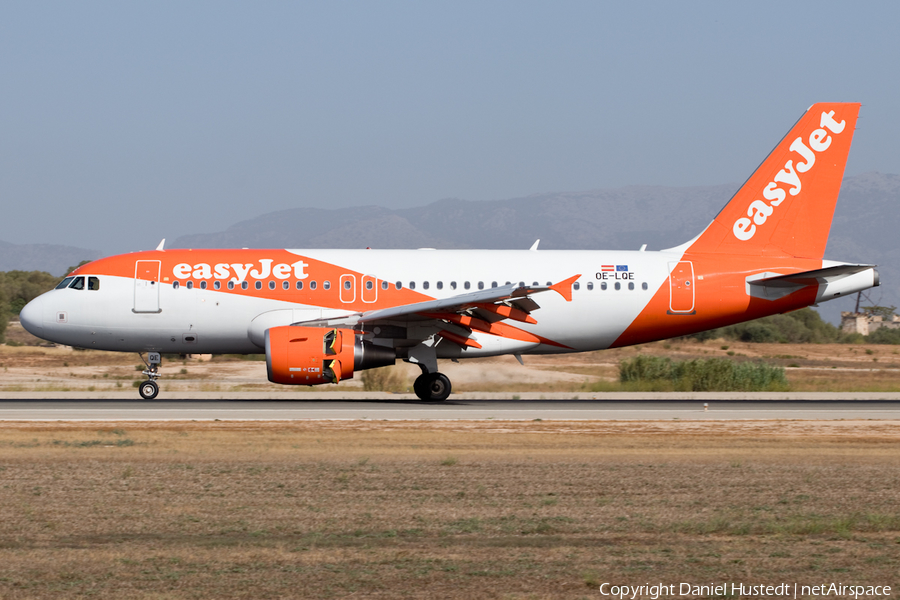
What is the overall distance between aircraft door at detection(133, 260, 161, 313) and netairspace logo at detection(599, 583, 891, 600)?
19983 millimetres

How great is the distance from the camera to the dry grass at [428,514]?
743cm

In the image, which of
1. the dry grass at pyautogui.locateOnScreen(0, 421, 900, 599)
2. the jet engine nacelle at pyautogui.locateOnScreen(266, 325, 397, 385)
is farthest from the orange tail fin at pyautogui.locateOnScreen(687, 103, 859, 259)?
the dry grass at pyautogui.locateOnScreen(0, 421, 900, 599)

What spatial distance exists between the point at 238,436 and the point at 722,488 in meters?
8.52

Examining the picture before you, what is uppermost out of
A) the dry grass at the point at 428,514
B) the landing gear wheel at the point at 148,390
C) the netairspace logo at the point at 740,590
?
the landing gear wheel at the point at 148,390

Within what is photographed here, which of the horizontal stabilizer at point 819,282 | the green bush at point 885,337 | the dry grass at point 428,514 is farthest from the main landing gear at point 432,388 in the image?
the green bush at point 885,337

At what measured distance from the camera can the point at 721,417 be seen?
21.4 metres

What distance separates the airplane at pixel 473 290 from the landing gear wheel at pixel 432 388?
0.03 metres

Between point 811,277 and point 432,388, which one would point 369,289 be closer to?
point 432,388

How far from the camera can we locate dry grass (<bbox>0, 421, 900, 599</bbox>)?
7.43 metres

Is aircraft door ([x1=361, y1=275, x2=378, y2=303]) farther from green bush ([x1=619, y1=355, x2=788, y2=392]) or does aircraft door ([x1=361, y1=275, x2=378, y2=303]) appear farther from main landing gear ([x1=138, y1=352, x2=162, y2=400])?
green bush ([x1=619, y1=355, x2=788, y2=392])

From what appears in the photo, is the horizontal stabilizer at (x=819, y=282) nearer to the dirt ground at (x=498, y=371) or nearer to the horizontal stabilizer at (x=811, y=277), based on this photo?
the horizontal stabilizer at (x=811, y=277)

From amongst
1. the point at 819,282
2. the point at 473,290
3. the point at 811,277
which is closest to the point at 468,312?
the point at 473,290

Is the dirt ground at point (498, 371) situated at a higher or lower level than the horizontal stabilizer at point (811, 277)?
lower

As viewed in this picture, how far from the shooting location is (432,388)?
2500 centimetres
